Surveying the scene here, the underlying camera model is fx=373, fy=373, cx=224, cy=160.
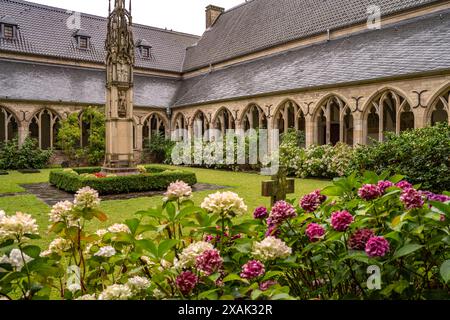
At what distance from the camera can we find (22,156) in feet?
65.7

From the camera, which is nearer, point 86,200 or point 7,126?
point 86,200

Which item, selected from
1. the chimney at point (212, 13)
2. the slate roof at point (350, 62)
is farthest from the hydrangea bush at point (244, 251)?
the chimney at point (212, 13)

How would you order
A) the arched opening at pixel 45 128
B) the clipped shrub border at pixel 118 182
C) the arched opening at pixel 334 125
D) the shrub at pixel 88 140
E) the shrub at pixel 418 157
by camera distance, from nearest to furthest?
the shrub at pixel 418 157
the clipped shrub border at pixel 118 182
the arched opening at pixel 334 125
the arched opening at pixel 45 128
the shrub at pixel 88 140

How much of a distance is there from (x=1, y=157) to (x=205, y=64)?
14.2 meters

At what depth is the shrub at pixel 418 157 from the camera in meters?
8.72

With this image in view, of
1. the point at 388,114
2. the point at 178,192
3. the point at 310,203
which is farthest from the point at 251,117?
the point at 178,192

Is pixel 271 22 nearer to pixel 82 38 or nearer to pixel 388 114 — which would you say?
pixel 388 114

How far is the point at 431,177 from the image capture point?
873 cm

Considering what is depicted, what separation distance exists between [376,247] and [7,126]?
23.3m

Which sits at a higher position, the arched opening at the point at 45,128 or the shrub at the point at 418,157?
the arched opening at the point at 45,128

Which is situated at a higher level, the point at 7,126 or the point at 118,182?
the point at 7,126

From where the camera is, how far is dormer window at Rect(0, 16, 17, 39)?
22.4 meters

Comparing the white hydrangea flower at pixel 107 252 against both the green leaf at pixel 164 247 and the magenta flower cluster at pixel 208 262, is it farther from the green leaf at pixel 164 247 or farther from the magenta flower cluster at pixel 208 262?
the magenta flower cluster at pixel 208 262

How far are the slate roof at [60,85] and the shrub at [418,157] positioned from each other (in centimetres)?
1757
